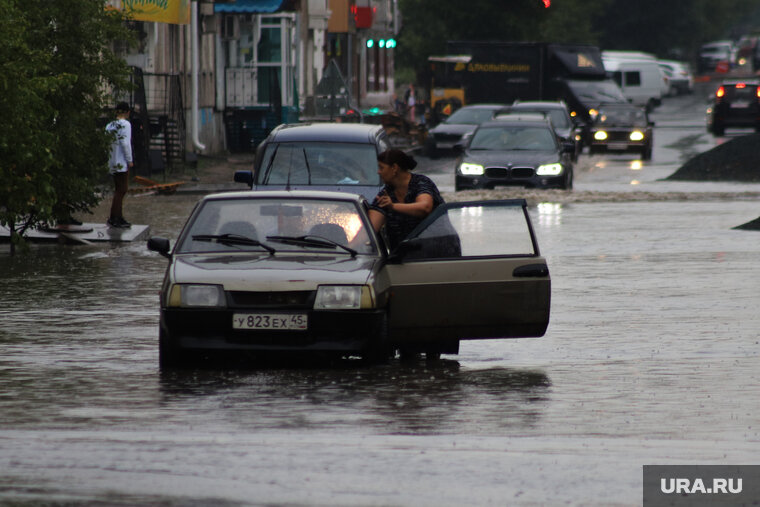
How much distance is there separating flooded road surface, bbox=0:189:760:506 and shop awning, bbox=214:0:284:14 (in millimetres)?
31056

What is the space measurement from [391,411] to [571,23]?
8679 centimetres

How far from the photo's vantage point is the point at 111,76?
20.8m

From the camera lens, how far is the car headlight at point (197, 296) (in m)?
10.9

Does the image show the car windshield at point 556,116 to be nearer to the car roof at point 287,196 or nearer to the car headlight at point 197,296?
the car roof at point 287,196

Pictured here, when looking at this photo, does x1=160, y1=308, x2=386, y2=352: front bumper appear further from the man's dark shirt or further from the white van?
the white van

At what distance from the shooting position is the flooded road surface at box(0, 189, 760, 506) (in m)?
7.40

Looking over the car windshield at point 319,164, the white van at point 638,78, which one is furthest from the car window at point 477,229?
the white van at point 638,78

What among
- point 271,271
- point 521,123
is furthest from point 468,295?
point 521,123

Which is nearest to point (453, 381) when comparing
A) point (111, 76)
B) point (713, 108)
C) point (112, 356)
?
point (112, 356)

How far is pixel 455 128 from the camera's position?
154 ft

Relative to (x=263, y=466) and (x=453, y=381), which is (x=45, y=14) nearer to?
(x=453, y=381)

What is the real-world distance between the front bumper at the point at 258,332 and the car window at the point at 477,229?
2.65 ft

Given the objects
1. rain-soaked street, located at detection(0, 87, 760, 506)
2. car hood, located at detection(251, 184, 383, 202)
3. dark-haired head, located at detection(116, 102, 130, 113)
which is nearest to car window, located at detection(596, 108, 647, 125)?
dark-haired head, located at detection(116, 102, 130, 113)

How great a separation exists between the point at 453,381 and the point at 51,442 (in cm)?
321
